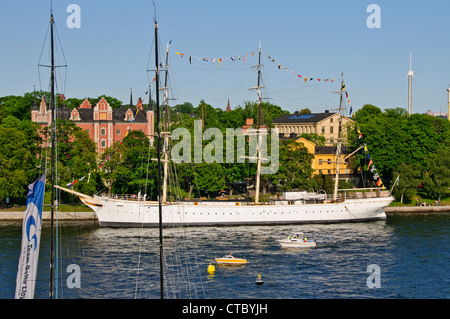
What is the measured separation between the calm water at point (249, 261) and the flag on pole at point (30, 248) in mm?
13291

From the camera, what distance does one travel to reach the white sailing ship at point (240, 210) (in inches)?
2331

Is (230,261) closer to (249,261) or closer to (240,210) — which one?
(249,261)

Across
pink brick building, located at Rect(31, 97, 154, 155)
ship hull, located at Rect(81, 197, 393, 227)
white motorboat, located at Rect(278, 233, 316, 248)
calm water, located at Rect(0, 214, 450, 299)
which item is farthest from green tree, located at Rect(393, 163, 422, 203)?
pink brick building, located at Rect(31, 97, 154, 155)

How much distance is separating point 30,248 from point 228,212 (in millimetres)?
43572

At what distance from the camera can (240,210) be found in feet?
202

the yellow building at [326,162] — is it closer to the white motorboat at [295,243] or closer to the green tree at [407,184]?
the green tree at [407,184]

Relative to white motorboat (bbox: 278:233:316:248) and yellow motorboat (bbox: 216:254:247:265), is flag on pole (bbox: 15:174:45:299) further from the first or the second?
white motorboat (bbox: 278:233:316:248)

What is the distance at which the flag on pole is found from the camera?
17.9 m

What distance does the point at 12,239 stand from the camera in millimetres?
47906

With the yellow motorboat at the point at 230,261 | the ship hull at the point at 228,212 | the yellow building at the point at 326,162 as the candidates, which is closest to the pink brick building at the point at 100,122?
the yellow building at the point at 326,162

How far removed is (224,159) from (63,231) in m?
24.7

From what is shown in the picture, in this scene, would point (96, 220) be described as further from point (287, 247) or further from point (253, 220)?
point (287, 247)

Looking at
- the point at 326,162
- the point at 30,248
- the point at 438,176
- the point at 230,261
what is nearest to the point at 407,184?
the point at 438,176
